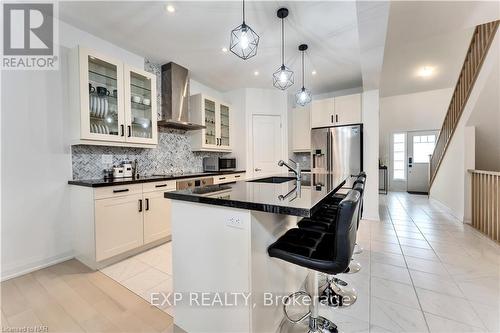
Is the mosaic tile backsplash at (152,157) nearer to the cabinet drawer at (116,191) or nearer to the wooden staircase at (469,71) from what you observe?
the cabinet drawer at (116,191)

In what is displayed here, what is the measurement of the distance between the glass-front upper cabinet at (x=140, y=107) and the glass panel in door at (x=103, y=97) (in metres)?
0.15

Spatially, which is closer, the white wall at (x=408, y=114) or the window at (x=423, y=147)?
the white wall at (x=408, y=114)

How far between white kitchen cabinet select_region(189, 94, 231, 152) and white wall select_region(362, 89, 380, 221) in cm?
270

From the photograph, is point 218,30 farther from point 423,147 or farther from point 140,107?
point 423,147

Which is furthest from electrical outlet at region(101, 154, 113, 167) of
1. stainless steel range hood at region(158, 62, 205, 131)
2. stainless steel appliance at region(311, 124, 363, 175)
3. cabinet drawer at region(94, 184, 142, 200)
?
stainless steel appliance at region(311, 124, 363, 175)

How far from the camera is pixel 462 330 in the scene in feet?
4.58

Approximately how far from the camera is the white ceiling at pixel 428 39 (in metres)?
2.47

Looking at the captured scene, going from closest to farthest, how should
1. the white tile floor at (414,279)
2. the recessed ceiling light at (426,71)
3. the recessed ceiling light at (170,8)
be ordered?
the white tile floor at (414,279) < the recessed ceiling light at (170,8) < the recessed ceiling light at (426,71)

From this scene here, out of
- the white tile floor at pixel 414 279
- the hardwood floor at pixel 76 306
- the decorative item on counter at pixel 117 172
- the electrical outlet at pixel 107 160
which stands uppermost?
the electrical outlet at pixel 107 160

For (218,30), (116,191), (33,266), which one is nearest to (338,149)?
(218,30)

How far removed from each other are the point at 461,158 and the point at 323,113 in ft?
8.25

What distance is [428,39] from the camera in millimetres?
3494

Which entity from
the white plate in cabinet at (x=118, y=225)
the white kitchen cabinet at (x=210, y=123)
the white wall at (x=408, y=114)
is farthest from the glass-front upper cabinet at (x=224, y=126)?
the white wall at (x=408, y=114)

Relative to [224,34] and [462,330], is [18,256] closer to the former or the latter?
[224,34]
